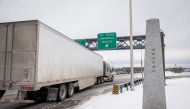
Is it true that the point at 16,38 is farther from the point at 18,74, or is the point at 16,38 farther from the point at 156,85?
the point at 156,85

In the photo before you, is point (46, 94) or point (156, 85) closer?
point (156, 85)

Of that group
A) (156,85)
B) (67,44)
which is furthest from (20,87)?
(156,85)

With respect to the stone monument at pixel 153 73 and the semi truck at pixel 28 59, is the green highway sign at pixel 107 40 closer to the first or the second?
the semi truck at pixel 28 59

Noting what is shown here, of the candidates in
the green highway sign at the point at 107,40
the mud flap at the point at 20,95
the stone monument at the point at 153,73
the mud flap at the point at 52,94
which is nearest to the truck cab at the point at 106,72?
the green highway sign at the point at 107,40

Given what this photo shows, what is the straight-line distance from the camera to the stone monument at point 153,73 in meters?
5.95

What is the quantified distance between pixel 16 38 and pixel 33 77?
2136mm

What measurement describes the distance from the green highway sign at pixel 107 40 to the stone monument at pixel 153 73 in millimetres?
18334

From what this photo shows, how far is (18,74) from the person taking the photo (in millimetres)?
7957

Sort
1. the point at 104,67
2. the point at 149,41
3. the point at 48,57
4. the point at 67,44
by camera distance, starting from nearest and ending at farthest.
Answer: the point at 149,41 → the point at 48,57 → the point at 67,44 → the point at 104,67

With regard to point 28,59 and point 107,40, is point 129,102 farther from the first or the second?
point 107,40

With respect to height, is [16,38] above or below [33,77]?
above

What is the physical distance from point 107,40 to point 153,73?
63.3 feet

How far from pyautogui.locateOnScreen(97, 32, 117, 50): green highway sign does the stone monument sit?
18334 millimetres

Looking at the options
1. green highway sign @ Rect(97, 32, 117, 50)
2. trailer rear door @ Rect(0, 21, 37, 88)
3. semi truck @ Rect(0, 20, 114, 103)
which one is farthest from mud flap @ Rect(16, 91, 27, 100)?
green highway sign @ Rect(97, 32, 117, 50)
